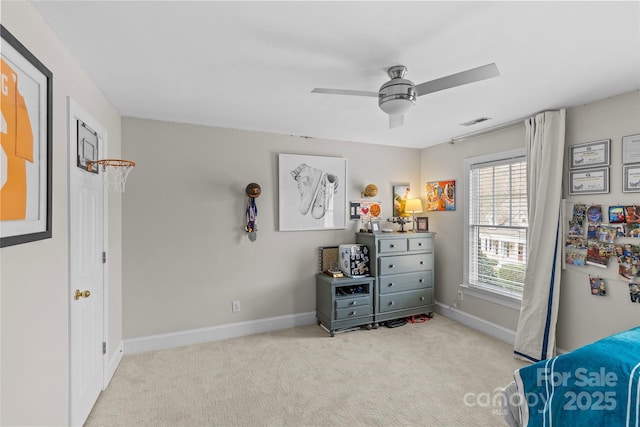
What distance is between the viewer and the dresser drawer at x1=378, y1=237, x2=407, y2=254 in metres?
3.95

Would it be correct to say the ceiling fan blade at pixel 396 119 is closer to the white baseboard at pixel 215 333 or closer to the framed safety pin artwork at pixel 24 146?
the framed safety pin artwork at pixel 24 146

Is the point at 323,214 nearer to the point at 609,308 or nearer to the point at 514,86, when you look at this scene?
the point at 514,86

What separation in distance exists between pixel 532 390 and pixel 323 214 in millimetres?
2836

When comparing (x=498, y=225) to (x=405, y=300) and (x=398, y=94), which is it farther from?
(x=398, y=94)

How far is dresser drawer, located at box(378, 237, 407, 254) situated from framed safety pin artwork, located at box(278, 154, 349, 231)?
60 centimetres

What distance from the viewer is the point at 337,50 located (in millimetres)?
1888

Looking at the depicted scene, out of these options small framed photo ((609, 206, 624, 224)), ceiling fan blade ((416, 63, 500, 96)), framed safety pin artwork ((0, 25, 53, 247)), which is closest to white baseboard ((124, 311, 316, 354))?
framed safety pin artwork ((0, 25, 53, 247))

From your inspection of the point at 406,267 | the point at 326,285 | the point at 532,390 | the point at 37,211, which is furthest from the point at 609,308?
the point at 37,211

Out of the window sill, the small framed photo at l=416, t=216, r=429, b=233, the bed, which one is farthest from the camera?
the small framed photo at l=416, t=216, r=429, b=233

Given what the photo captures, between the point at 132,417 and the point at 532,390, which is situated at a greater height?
the point at 532,390

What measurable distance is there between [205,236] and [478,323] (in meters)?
3.43

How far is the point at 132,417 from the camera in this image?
224 cm

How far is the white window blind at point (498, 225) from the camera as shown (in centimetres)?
343

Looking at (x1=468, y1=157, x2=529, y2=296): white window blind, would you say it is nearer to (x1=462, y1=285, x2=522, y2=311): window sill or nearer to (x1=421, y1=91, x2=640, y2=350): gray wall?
(x1=462, y1=285, x2=522, y2=311): window sill
